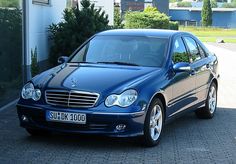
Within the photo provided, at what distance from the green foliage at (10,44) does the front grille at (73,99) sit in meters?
3.60

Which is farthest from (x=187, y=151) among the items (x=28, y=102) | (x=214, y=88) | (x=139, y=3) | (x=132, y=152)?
(x=139, y=3)

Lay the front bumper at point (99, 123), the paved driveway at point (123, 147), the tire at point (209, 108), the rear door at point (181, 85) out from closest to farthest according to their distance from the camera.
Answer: the paved driveway at point (123, 147)
the front bumper at point (99, 123)
the rear door at point (181, 85)
the tire at point (209, 108)

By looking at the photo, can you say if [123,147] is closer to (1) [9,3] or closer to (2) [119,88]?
(2) [119,88]

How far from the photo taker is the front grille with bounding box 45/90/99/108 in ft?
22.2

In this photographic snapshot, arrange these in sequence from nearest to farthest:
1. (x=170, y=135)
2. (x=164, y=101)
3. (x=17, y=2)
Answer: (x=164, y=101) < (x=170, y=135) < (x=17, y=2)

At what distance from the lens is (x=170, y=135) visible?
7.98 meters

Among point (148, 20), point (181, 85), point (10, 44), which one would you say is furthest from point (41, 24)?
point (148, 20)

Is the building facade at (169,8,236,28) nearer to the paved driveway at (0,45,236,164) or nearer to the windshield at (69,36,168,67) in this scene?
the windshield at (69,36,168,67)

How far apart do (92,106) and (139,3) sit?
6637cm

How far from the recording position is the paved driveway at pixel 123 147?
652cm

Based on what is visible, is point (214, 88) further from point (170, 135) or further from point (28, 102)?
point (28, 102)

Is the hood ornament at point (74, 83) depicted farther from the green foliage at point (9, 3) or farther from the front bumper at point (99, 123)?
the green foliage at point (9, 3)

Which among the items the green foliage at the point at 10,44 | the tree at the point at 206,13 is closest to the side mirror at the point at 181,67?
the green foliage at the point at 10,44

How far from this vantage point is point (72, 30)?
14.8 metres
